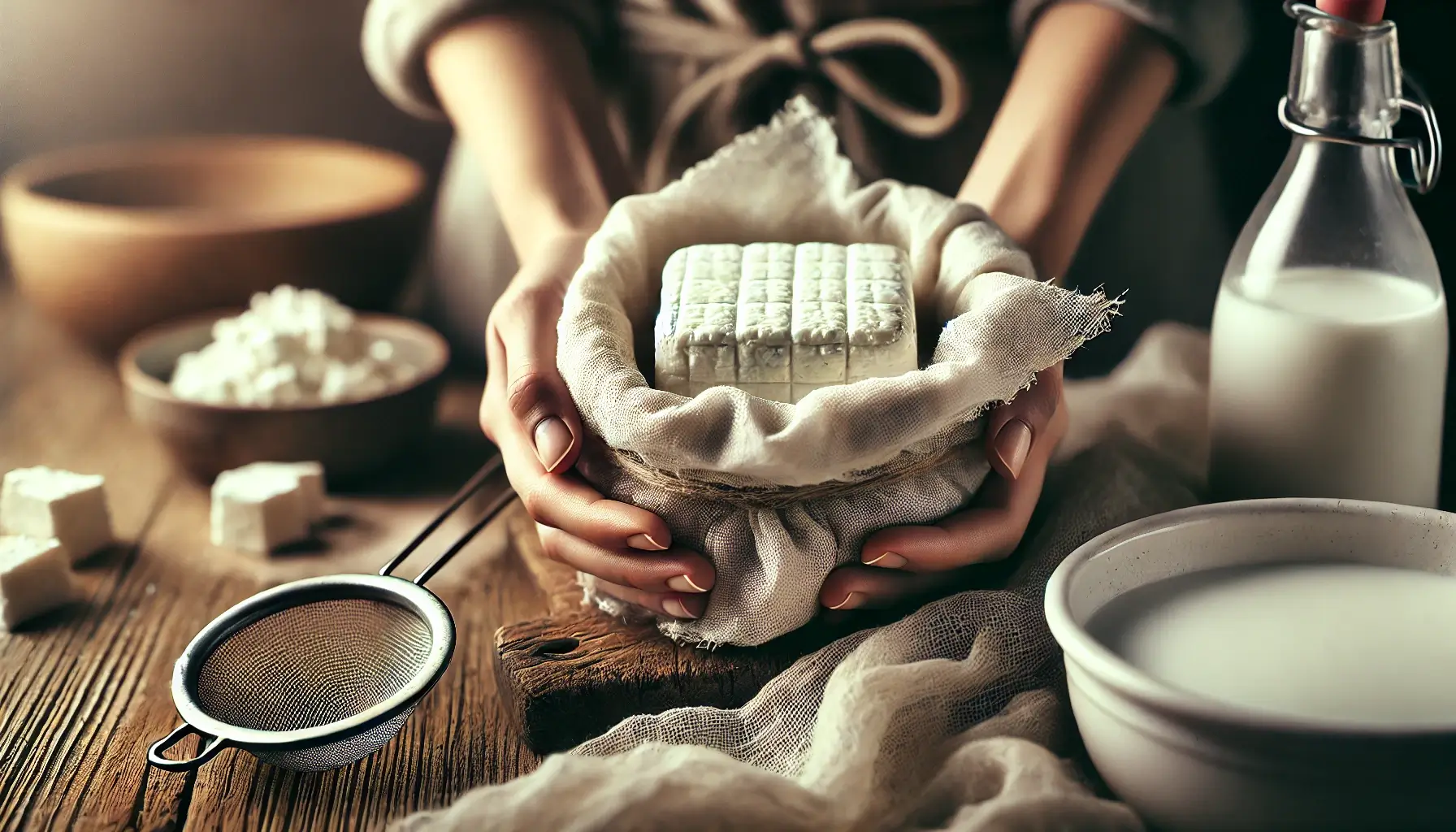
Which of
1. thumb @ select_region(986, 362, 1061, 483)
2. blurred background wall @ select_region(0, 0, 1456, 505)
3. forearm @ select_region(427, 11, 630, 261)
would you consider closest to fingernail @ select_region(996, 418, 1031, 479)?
thumb @ select_region(986, 362, 1061, 483)

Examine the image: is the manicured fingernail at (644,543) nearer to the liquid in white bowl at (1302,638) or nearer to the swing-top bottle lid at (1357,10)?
the liquid in white bowl at (1302,638)

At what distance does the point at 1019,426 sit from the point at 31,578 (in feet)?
1.90

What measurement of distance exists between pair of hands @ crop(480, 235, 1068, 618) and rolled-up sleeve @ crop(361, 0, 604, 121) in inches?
16.1

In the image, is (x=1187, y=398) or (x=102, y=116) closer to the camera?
(x=1187, y=398)

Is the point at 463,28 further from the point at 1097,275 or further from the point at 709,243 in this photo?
the point at 1097,275

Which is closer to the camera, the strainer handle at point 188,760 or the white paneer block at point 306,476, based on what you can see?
the strainer handle at point 188,760

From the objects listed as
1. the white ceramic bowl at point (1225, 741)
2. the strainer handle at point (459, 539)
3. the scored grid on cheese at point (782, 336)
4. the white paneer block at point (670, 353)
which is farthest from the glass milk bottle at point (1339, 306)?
the strainer handle at point (459, 539)

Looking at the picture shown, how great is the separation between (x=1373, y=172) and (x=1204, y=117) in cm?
43

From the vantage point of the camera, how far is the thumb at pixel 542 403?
629mm

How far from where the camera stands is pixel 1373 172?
69 cm

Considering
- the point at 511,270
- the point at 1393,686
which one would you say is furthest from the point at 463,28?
the point at 1393,686

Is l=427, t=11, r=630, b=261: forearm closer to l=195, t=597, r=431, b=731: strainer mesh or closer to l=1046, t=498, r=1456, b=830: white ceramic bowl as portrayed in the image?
l=195, t=597, r=431, b=731: strainer mesh

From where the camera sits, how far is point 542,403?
0.64 meters

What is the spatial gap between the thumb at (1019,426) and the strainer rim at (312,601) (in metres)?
0.28
